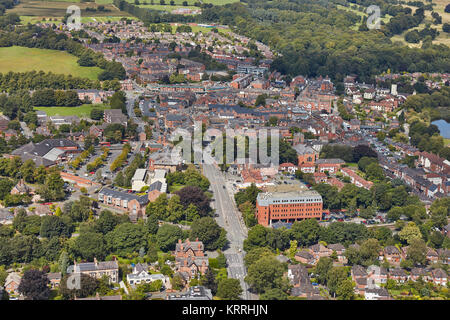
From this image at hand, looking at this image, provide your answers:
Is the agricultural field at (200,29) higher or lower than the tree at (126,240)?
higher

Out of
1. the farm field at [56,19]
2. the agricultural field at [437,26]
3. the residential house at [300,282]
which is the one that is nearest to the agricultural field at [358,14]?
the agricultural field at [437,26]

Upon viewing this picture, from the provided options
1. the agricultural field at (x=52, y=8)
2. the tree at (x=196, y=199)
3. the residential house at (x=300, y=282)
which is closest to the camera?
the residential house at (x=300, y=282)

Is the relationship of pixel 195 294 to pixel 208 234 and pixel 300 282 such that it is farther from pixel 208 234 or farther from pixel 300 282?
pixel 208 234

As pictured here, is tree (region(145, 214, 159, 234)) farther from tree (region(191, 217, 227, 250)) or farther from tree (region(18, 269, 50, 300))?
tree (region(18, 269, 50, 300))

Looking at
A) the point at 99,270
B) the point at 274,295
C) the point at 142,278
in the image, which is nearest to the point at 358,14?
the point at 142,278

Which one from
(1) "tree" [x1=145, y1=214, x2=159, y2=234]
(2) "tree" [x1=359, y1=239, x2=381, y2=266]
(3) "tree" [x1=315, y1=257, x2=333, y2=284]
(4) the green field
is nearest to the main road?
(3) "tree" [x1=315, y1=257, x2=333, y2=284]

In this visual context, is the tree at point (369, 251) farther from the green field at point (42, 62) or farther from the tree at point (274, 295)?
the green field at point (42, 62)
